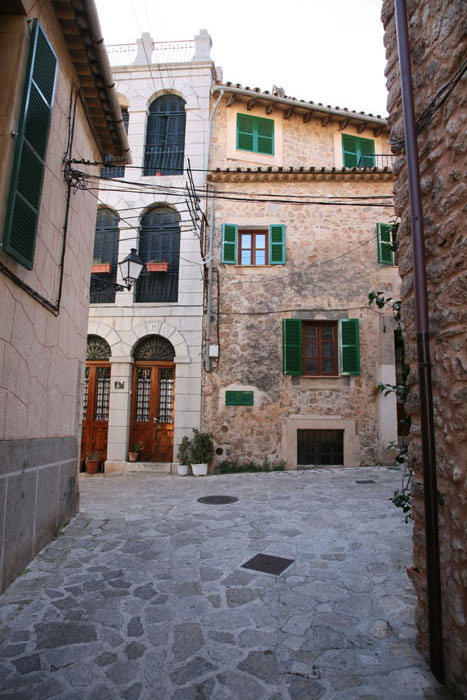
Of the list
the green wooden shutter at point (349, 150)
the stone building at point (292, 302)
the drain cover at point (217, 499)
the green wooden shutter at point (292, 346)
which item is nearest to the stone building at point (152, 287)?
the stone building at point (292, 302)

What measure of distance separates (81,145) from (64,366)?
110 inches

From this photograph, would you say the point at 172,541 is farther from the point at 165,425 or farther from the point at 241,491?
the point at 165,425

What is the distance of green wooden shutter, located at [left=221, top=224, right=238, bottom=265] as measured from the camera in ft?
35.7

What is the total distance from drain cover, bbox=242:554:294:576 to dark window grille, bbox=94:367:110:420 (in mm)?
7548

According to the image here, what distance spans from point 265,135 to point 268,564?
37.1ft

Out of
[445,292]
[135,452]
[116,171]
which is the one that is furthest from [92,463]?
[445,292]

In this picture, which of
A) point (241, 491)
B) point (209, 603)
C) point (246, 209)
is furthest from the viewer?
point (246, 209)

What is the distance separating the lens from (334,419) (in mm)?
10312

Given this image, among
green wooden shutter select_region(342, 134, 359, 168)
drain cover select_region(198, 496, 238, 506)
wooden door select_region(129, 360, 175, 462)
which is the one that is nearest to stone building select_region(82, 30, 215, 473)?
wooden door select_region(129, 360, 175, 462)

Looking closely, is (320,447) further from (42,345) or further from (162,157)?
(162,157)

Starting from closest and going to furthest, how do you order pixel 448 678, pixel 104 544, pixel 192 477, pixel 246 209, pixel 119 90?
pixel 448 678 < pixel 104 544 < pixel 192 477 < pixel 246 209 < pixel 119 90

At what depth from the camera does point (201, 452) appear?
982 cm

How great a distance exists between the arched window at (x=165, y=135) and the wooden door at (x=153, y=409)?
5.41 metres

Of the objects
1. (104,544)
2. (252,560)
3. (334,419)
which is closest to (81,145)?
(104,544)
